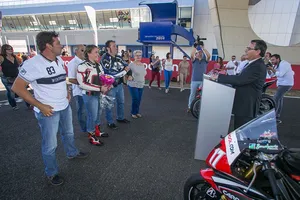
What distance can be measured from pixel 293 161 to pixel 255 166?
0.26m

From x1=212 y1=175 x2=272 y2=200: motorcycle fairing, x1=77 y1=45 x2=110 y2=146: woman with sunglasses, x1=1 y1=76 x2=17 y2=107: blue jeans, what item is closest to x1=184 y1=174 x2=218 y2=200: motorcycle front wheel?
x1=212 y1=175 x2=272 y2=200: motorcycle fairing

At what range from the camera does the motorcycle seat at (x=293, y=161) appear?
141cm

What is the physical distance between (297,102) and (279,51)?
5713 mm

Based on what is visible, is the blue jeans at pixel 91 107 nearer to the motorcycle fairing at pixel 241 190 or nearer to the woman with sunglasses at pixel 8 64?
the motorcycle fairing at pixel 241 190

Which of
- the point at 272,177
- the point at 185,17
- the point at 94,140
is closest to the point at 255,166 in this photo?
the point at 272,177

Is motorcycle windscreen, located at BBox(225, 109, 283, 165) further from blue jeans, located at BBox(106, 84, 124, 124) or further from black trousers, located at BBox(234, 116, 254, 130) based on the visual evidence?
blue jeans, located at BBox(106, 84, 124, 124)

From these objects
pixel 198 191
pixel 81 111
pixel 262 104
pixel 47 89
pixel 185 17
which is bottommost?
pixel 262 104

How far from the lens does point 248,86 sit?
2.88 metres

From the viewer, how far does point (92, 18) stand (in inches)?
613

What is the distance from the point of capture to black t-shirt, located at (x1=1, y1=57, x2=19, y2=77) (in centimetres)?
524

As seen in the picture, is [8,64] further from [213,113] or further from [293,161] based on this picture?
[293,161]

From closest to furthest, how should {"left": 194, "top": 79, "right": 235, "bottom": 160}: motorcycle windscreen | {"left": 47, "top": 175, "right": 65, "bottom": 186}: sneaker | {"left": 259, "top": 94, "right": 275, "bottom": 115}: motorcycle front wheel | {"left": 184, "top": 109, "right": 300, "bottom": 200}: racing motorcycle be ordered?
1. {"left": 184, "top": 109, "right": 300, "bottom": 200}: racing motorcycle
2. {"left": 47, "top": 175, "right": 65, "bottom": 186}: sneaker
3. {"left": 194, "top": 79, "right": 235, "bottom": 160}: motorcycle windscreen
4. {"left": 259, "top": 94, "right": 275, "bottom": 115}: motorcycle front wheel

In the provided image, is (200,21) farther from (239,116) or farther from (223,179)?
(223,179)

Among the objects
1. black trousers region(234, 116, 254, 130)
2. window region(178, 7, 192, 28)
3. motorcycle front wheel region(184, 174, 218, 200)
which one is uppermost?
window region(178, 7, 192, 28)
